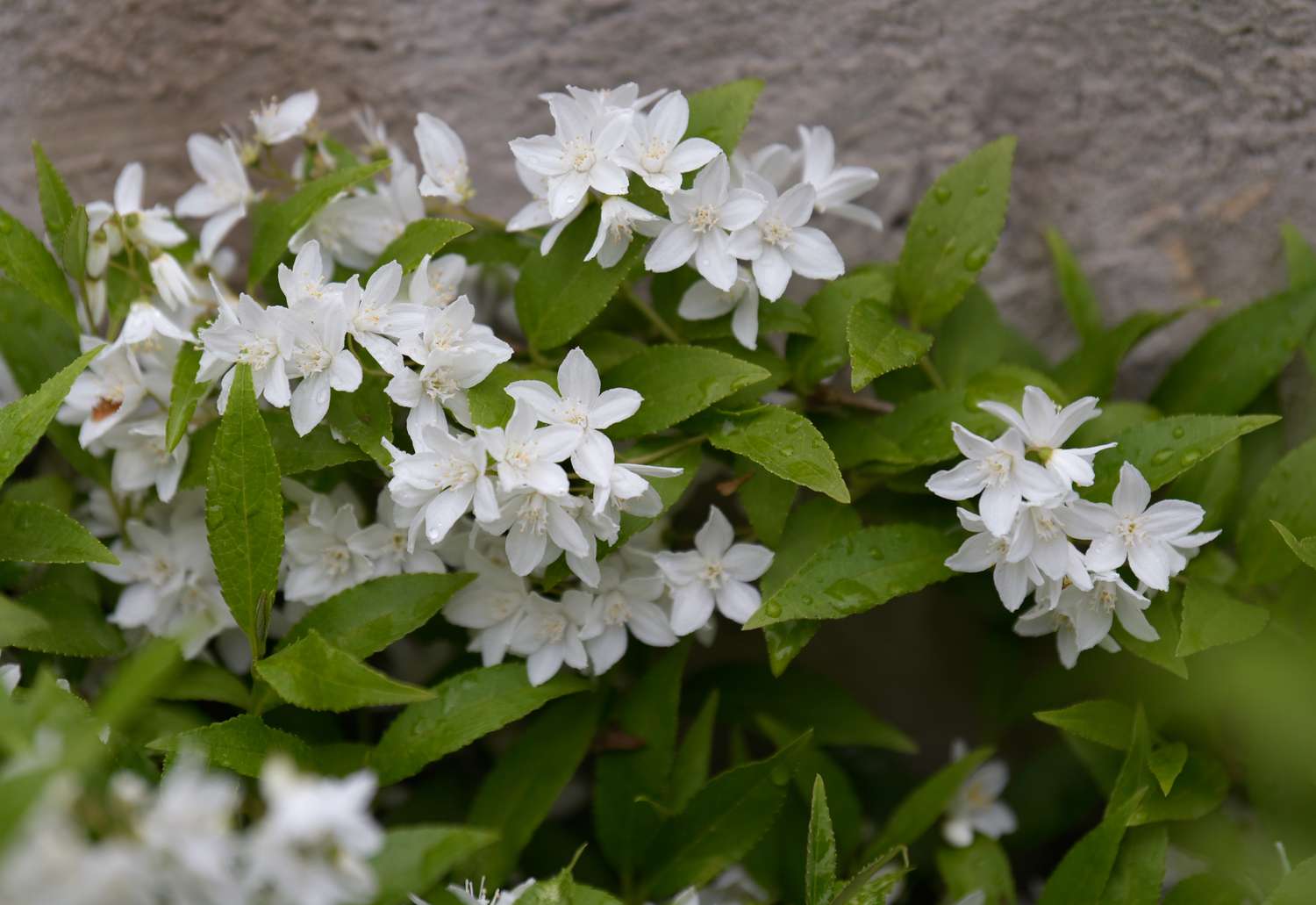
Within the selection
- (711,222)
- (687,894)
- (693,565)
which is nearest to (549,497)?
(693,565)

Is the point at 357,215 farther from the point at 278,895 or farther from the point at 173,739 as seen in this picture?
the point at 278,895

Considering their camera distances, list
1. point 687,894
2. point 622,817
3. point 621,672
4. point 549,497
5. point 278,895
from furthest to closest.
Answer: point 621,672
point 622,817
point 687,894
point 549,497
point 278,895

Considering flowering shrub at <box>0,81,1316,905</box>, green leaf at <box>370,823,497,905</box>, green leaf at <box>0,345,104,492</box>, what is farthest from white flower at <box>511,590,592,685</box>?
green leaf at <box>0,345,104,492</box>

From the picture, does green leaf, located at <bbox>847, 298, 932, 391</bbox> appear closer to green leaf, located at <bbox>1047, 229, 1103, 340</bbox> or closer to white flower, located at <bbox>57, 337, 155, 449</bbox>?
green leaf, located at <bbox>1047, 229, 1103, 340</bbox>

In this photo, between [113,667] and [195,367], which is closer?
[195,367]

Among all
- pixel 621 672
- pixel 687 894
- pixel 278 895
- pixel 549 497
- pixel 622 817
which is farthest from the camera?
pixel 621 672

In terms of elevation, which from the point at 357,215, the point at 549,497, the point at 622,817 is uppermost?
the point at 357,215
